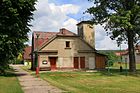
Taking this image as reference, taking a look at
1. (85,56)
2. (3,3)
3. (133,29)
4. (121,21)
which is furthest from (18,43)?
(85,56)

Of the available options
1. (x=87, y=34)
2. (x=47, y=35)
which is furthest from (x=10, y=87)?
(x=87, y=34)

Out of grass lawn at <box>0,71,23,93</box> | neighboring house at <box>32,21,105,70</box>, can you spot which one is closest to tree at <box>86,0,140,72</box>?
neighboring house at <box>32,21,105,70</box>

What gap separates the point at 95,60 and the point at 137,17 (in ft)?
53.1

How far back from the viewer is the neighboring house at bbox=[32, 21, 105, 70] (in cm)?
5472

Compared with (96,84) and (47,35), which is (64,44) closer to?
(47,35)

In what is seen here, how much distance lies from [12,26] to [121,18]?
14.2 m

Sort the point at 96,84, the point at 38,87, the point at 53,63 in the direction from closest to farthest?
the point at 38,87 → the point at 96,84 → the point at 53,63

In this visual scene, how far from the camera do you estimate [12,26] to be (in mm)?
34438

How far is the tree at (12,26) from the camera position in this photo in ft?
112

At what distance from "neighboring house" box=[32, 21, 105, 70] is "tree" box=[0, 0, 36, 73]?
18.4 m

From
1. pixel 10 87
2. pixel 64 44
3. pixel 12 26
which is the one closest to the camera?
pixel 10 87

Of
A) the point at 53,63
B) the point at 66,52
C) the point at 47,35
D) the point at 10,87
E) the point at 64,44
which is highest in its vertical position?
the point at 47,35

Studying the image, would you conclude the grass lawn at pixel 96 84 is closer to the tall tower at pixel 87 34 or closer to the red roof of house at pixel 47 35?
the red roof of house at pixel 47 35

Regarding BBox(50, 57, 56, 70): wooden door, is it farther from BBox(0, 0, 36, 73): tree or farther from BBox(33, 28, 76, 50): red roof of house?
BBox(0, 0, 36, 73): tree
